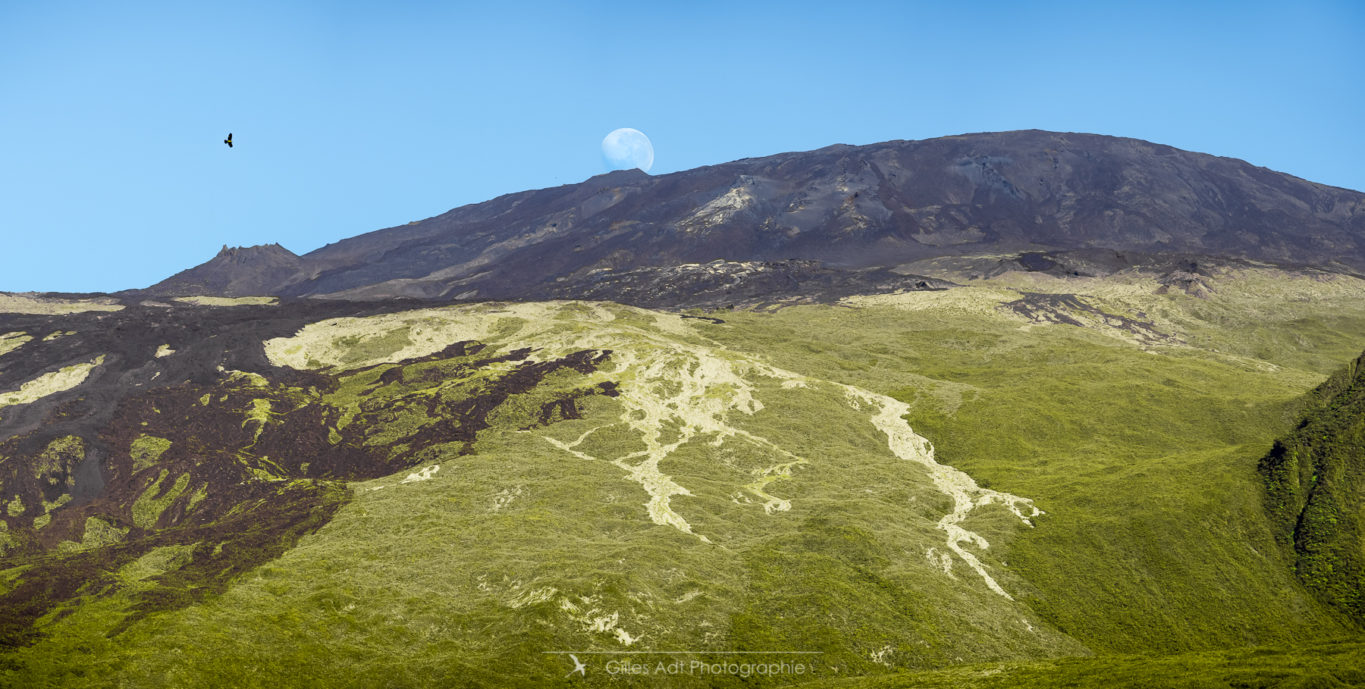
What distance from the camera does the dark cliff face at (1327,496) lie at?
286 ft

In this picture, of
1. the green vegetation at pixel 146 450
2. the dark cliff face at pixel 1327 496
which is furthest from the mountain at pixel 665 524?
the green vegetation at pixel 146 450

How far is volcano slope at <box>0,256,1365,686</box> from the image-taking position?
70500 millimetres

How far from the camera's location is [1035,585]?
8981 centimetres

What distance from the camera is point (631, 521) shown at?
104m

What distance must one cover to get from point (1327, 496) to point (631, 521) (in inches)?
3267

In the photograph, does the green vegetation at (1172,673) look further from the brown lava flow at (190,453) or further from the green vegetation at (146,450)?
the green vegetation at (146,450)

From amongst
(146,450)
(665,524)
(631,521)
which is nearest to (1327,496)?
(665,524)

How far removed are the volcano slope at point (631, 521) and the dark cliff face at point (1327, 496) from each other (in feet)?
6.31

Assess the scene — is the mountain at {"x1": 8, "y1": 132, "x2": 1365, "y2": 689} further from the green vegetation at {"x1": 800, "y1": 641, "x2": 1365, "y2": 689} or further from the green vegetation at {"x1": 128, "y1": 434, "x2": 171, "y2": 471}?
the green vegetation at {"x1": 128, "y1": 434, "x2": 171, "y2": 471}

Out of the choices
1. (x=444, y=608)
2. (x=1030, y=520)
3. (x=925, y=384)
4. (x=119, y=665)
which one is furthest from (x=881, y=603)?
(x=925, y=384)

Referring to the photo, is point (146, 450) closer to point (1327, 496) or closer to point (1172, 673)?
point (1172, 673)

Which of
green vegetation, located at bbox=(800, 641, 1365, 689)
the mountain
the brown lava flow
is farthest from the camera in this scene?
the brown lava flow

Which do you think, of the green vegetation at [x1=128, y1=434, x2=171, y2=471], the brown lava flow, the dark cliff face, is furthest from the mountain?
the green vegetation at [x1=128, y1=434, x2=171, y2=471]

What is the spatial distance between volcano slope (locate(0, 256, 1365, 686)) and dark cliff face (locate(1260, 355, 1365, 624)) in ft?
6.31
